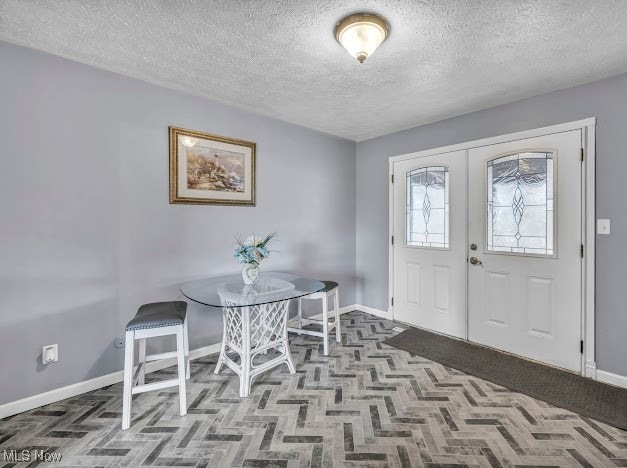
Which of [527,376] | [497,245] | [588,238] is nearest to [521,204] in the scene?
[497,245]

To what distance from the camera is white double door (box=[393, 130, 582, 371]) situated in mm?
2590

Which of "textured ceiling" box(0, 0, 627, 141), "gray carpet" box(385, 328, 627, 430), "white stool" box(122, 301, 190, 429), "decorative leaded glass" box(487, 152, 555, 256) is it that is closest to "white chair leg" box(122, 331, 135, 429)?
"white stool" box(122, 301, 190, 429)

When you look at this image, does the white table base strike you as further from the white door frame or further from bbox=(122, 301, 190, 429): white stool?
the white door frame

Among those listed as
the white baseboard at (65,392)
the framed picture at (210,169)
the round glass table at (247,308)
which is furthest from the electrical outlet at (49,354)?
the framed picture at (210,169)

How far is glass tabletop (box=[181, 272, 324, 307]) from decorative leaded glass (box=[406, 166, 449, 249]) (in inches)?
63.1

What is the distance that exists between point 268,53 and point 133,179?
1.44 metres

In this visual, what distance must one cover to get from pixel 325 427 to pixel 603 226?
2552 millimetres

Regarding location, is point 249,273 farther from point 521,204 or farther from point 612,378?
point 612,378

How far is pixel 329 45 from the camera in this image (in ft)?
6.52

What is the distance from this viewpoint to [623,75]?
2.31 metres

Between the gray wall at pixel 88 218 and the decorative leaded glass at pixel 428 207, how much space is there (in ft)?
6.23

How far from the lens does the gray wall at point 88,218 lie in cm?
204

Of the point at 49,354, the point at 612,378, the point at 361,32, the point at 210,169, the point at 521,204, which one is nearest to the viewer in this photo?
the point at 361,32

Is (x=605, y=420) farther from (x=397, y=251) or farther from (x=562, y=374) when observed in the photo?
(x=397, y=251)
